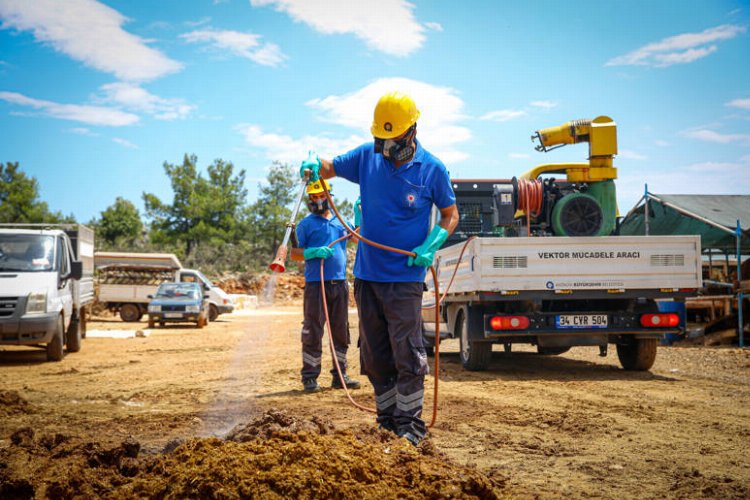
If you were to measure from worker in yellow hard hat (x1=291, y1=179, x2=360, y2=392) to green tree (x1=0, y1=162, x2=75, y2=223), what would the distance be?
52540mm

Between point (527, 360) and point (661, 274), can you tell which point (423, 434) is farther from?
point (527, 360)

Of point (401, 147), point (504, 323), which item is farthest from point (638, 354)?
point (401, 147)

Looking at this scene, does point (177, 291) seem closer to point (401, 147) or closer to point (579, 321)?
point (579, 321)

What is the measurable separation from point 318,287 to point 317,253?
0.49m

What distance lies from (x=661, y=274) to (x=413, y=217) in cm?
552

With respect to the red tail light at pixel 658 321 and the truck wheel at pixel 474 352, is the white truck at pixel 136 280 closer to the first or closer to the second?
the truck wheel at pixel 474 352

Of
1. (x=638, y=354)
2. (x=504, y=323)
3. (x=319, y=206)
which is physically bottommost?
(x=638, y=354)

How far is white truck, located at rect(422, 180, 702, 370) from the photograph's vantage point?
8.95 metres

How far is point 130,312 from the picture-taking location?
96.0 feet

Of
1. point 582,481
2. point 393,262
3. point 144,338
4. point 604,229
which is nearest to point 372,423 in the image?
point 393,262

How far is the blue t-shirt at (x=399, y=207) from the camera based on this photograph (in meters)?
4.89

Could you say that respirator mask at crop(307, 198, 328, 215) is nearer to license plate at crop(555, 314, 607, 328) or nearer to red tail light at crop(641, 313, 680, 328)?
license plate at crop(555, 314, 607, 328)

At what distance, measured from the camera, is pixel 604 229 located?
10445 millimetres

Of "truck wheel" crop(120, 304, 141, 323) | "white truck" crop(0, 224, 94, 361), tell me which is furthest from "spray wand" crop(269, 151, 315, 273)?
"truck wheel" crop(120, 304, 141, 323)
